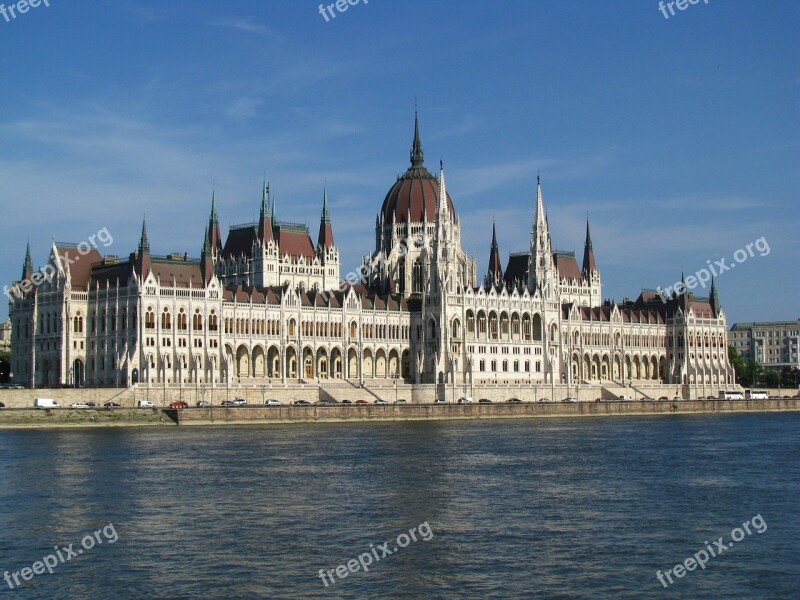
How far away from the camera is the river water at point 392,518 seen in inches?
1444

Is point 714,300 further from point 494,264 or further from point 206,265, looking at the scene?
point 206,265

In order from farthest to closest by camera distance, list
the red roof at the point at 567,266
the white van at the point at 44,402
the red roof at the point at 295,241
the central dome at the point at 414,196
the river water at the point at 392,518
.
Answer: the red roof at the point at 567,266, the central dome at the point at 414,196, the red roof at the point at 295,241, the white van at the point at 44,402, the river water at the point at 392,518

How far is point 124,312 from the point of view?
115250mm

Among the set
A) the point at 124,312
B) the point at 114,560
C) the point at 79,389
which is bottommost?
the point at 114,560

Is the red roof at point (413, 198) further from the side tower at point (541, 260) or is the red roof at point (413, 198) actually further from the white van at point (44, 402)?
the white van at point (44, 402)

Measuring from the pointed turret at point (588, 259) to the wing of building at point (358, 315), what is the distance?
0.76ft

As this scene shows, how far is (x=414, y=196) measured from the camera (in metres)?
158

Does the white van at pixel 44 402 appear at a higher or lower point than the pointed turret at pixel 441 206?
lower

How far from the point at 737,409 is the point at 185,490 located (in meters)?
101

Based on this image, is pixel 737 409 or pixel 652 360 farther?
pixel 652 360

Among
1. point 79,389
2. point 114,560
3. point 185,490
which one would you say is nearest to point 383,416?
point 79,389

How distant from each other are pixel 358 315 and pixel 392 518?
88421 millimetres

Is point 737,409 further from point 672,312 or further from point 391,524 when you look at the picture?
point 391,524

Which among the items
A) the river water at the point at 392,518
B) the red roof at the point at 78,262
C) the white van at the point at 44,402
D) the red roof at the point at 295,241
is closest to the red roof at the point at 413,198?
the red roof at the point at 295,241
